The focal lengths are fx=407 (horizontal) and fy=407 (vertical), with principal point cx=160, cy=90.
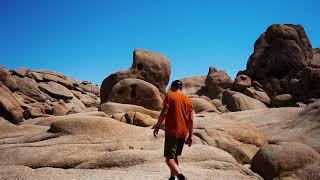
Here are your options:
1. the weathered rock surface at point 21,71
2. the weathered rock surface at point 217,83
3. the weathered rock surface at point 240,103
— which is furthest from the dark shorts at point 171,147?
the weathered rock surface at point 21,71

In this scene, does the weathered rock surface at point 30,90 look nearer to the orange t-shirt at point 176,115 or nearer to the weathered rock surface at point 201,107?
the weathered rock surface at point 201,107

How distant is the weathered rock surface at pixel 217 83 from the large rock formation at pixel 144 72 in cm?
2323

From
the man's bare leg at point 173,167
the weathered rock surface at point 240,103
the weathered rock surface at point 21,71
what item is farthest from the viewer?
the weathered rock surface at point 21,71

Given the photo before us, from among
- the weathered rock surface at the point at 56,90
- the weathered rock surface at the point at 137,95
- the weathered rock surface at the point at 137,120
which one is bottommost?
the weathered rock surface at the point at 56,90

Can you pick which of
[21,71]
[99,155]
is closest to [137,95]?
[99,155]

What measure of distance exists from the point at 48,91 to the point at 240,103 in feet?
104

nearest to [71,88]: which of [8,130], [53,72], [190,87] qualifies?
[53,72]

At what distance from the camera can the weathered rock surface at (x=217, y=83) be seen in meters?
64.8

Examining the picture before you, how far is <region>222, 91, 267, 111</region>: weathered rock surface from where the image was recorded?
4699cm

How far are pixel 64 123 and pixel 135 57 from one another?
74.6 feet

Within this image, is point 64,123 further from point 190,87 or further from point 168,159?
point 190,87

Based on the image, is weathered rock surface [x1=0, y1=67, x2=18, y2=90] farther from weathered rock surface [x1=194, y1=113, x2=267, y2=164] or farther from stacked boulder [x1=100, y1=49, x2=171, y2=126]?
weathered rock surface [x1=194, y1=113, x2=267, y2=164]

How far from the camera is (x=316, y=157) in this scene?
1600 centimetres

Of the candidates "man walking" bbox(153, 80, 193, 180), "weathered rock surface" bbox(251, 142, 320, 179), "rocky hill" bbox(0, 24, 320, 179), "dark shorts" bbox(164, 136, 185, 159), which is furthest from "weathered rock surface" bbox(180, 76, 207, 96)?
"dark shorts" bbox(164, 136, 185, 159)
